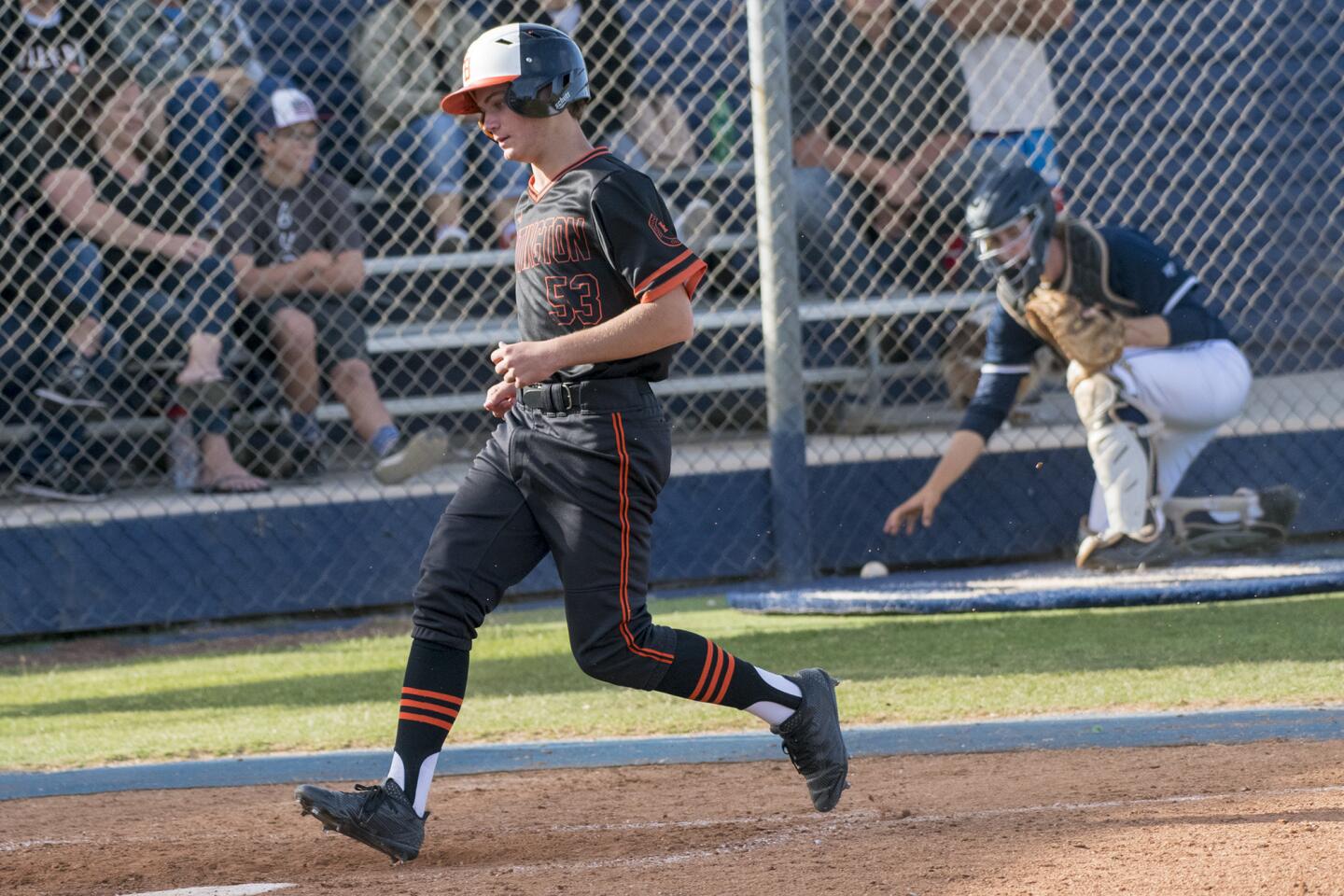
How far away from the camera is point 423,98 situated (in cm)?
829

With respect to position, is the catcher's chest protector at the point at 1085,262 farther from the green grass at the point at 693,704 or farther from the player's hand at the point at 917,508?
the green grass at the point at 693,704

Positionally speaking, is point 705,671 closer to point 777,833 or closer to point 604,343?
point 777,833

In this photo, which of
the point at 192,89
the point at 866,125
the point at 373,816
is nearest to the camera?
the point at 373,816

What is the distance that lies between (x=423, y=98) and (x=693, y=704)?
417 centimetres

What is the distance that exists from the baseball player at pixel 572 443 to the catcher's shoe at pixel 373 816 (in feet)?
0.07

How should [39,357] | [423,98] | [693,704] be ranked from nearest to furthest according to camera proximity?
[693,704], [39,357], [423,98]

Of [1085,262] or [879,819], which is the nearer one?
[879,819]

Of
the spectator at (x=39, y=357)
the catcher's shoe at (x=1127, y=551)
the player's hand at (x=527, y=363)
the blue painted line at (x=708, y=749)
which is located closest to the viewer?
the player's hand at (x=527, y=363)

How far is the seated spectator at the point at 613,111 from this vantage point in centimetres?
820

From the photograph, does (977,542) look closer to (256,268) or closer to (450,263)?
(450,263)

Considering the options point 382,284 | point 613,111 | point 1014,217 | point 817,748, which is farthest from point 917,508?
point 382,284

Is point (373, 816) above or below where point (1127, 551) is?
above

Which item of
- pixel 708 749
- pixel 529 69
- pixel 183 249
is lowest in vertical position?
pixel 708 749

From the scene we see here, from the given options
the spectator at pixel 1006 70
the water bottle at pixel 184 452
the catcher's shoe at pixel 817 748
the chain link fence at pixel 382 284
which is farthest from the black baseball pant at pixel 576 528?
the spectator at pixel 1006 70
